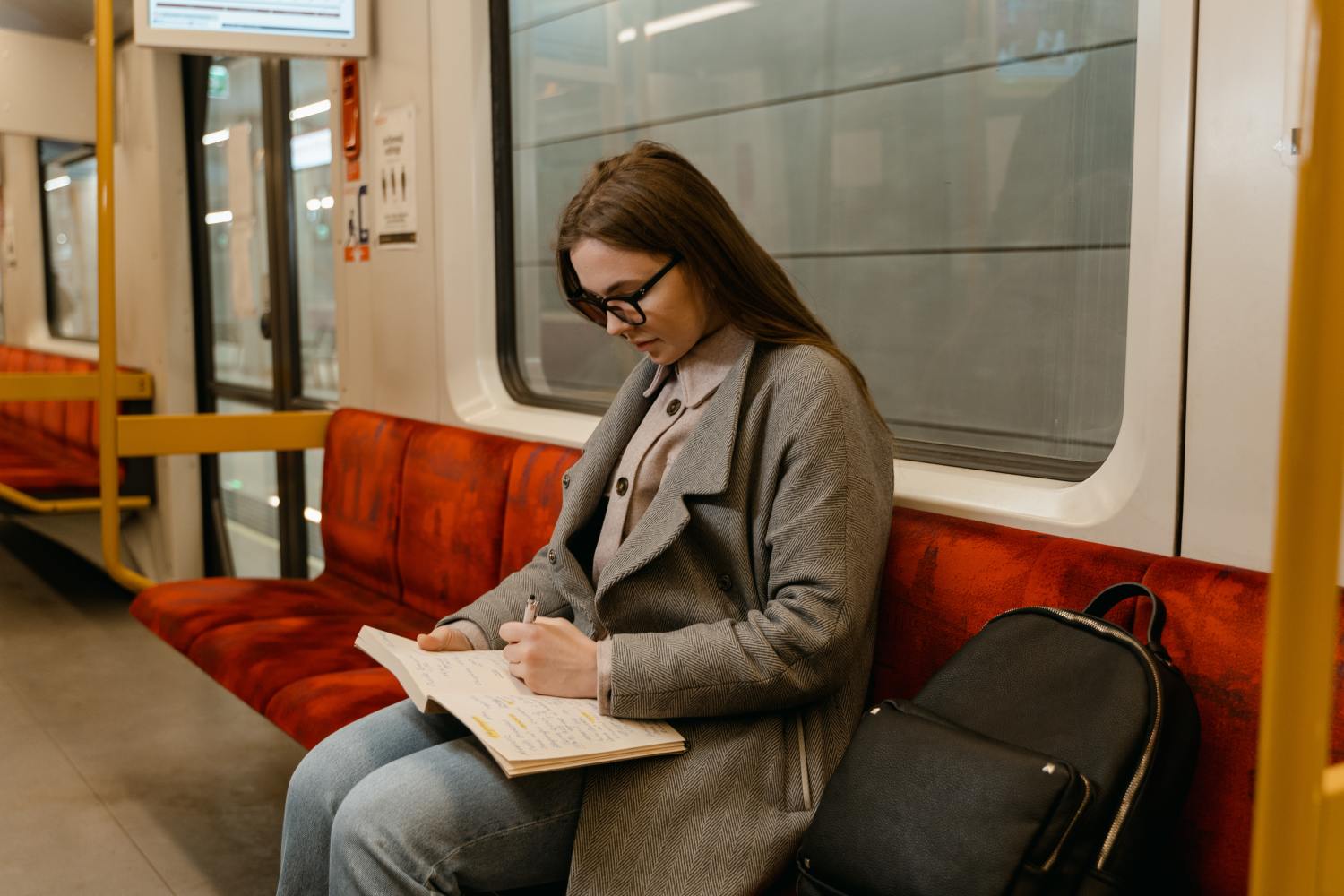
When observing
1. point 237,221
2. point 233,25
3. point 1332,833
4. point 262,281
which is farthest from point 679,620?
point 262,281

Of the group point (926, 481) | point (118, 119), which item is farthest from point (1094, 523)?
point (118, 119)

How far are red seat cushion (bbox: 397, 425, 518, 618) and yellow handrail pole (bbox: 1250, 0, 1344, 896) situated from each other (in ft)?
7.87

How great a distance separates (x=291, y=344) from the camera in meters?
4.82

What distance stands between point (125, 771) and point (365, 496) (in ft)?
3.19

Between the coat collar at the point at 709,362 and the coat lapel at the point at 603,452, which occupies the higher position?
the coat collar at the point at 709,362

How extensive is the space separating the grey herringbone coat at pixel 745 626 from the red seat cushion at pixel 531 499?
35.3 inches

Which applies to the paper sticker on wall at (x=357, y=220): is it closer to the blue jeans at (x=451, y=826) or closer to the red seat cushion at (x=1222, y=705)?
the blue jeans at (x=451, y=826)

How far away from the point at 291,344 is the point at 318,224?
0.51 m

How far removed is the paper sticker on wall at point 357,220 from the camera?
377 centimetres

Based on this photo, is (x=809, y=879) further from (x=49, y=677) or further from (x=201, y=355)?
(x=201, y=355)

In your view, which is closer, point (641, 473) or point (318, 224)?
point (641, 473)

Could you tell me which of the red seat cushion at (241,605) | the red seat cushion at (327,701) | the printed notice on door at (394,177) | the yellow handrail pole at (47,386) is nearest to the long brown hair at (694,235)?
the red seat cushion at (327,701)

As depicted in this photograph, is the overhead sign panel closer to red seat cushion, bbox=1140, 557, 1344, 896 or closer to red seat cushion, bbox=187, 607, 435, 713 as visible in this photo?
red seat cushion, bbox=187, 607, 435, 713

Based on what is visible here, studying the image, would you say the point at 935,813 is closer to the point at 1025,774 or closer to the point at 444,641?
the point at 1025,774
